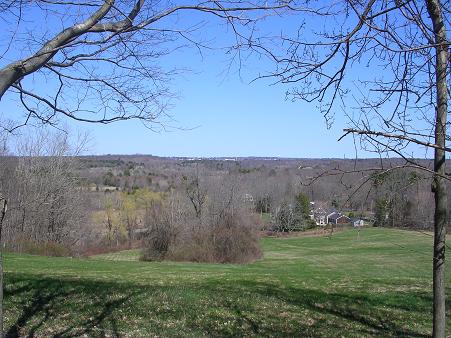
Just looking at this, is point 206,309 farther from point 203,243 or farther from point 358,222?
point 203,243

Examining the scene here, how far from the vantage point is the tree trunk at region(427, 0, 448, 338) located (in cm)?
369

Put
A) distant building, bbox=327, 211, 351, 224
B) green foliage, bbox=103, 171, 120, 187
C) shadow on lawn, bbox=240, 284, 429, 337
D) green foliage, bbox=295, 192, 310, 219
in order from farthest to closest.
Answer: green foliage, bbox=103, 171, 120, 187, shadow on lawn, bbox=240, 284, 429, 337, green foliage, bbox=295, 192, 310, 219, distant building, bbox=327, 211, 351, 224

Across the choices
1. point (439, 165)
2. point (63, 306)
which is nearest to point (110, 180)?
point (63, 306)

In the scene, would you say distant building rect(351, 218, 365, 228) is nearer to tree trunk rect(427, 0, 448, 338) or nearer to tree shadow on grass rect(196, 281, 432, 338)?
tree trunk rect(427, 0, 448, 338)

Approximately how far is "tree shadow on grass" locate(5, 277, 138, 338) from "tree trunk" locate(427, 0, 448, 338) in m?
3.70

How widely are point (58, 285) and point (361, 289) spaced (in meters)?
5.64

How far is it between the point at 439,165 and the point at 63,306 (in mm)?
5812

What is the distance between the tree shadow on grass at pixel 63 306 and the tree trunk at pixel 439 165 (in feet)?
12.1

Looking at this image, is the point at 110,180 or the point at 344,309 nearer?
the point at 344,309

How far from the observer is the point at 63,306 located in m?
7.48

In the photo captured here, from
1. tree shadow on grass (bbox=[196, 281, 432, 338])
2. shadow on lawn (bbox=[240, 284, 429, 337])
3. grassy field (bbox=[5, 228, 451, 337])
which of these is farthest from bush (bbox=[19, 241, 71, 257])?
shadow on lawn (bbox=[240, 284, 429, 337])

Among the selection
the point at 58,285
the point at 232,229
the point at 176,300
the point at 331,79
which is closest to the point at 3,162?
the point at 232,229

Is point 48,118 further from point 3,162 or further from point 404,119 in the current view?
point 3,162

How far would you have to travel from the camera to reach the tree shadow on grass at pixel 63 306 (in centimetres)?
637
